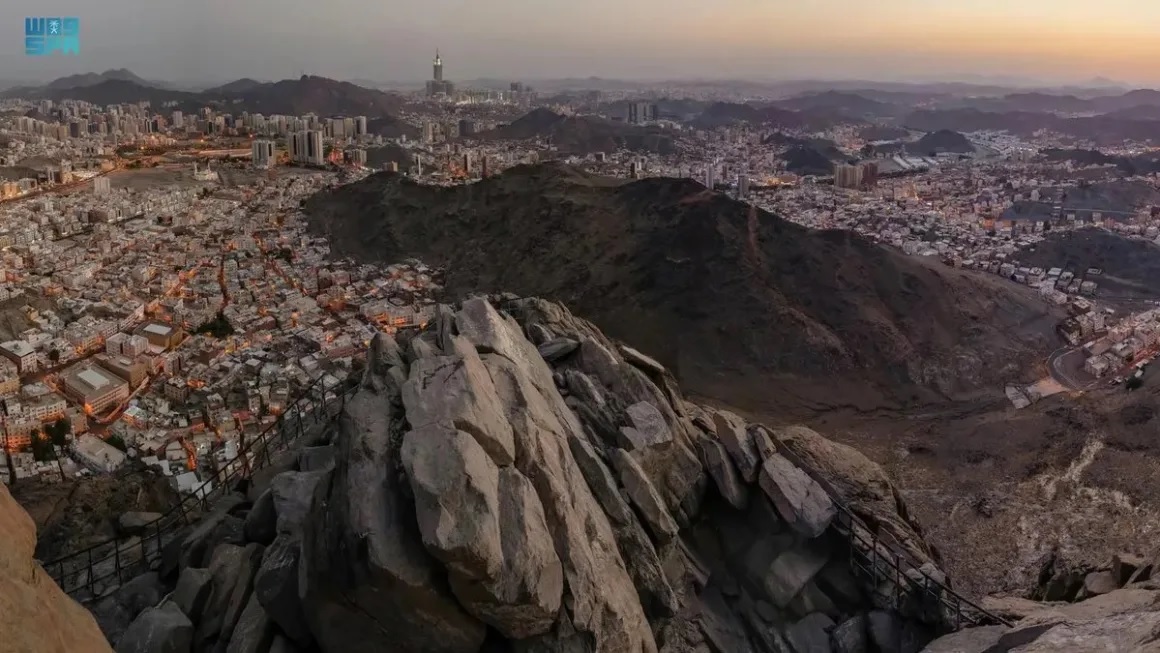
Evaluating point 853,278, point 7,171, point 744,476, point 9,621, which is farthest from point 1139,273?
point 7,171

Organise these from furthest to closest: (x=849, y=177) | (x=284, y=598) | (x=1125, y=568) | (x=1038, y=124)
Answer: (x=1038, y=124) < (x=849, y=177) < (x=1125, y=568) < (x=284, y=598)

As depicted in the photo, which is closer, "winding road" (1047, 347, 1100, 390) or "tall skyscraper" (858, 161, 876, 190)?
"winding road" (1047, 347, 1100, 390)

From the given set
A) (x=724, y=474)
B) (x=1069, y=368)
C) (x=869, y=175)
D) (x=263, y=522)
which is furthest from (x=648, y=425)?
(x=869, y=175)

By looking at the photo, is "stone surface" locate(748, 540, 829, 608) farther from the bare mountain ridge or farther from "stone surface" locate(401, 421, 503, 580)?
the bare mountain ridge

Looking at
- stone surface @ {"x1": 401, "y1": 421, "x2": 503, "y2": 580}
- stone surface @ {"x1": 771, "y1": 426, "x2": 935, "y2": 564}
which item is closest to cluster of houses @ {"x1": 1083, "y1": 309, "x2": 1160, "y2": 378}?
stone surface @ {"x1": 771, "y1": 426, "x2": 935, "y2": 564}

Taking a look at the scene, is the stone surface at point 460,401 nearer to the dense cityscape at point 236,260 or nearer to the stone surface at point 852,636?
the stone surface at point 852,636

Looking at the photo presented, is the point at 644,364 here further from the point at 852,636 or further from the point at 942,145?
the point at 942,145

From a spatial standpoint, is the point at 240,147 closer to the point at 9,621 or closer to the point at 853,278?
the point at 853,278

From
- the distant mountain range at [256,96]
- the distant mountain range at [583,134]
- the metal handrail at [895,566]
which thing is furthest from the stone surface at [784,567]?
the distant mountain range at [256,96]
